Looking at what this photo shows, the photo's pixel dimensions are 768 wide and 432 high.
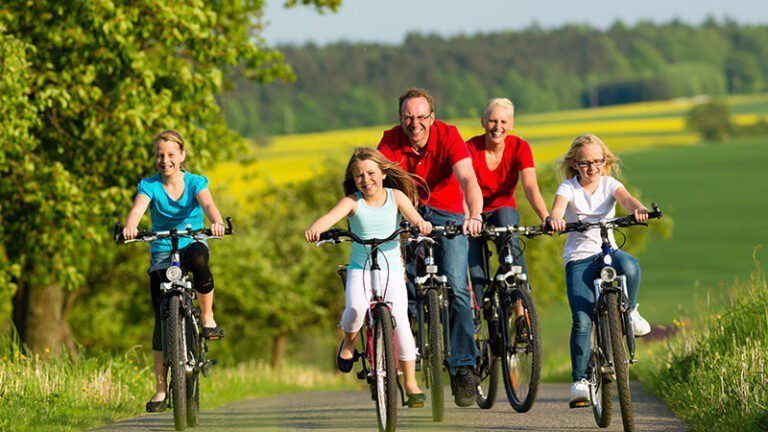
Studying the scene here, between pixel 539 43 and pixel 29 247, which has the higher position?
pixel 539 43

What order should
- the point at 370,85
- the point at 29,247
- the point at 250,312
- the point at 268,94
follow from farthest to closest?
the point at 370,85, the point at 268,94, the point at 250,312, the point at 29,247

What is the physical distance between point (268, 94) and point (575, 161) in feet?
291

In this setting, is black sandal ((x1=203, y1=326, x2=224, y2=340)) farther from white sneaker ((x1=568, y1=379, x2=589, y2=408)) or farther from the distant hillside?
the distant hillside

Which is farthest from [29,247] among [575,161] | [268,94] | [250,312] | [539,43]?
[539,43]

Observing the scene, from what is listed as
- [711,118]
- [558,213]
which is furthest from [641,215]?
[711,118]

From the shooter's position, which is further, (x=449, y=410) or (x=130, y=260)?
(x=130, y=260)

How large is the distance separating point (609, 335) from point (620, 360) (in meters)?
0.22

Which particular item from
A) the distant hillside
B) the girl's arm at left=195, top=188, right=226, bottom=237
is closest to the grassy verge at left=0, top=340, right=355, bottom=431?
the girl's arm at left=195, top=188, right=226, bottom=237

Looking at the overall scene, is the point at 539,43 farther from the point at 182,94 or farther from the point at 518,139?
the point at 518,139

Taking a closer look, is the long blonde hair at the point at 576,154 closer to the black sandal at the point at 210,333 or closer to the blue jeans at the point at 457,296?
the blue jeans at the point at 457,296

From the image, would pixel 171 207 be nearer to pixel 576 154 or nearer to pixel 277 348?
pixel 576 154

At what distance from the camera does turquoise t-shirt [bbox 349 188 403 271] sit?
7.36m

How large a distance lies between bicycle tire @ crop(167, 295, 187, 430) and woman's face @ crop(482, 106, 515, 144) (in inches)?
101

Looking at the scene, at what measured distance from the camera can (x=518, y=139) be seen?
863 centimetres
